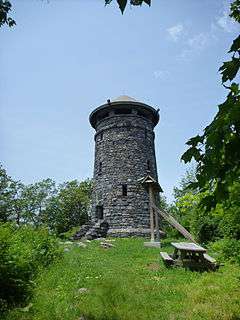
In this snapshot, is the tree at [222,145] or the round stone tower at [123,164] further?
the round stone tower at [123,164]

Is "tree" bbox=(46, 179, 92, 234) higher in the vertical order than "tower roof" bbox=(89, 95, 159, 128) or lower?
Answer: lower

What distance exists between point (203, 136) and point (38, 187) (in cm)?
3774

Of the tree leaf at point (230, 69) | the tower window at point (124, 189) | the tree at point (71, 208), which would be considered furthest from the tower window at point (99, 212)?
the tree leaf at point (230, 69)

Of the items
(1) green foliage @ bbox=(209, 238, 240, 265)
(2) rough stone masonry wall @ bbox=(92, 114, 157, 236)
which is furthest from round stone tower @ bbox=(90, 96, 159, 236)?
(1) green foliage @ bbox=(209, 238, 240, 265)

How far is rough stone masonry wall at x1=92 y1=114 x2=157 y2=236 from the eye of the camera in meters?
22.2

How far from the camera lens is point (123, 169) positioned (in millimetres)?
23172

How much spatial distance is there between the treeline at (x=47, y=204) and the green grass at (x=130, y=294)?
22707mm

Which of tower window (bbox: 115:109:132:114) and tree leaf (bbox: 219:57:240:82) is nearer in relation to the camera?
tree leaf (bbox: 219:57:240:82)

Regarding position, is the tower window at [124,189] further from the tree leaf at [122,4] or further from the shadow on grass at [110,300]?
the tree leaf at [122,4]

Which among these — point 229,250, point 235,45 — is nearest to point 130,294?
point 229,250

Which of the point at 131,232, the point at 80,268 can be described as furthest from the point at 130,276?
the point at 131,232

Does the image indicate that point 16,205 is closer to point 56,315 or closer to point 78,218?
point 78,218

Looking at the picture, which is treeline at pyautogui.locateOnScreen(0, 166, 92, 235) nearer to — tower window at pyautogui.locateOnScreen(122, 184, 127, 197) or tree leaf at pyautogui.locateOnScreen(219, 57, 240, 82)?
tower window at pyautogui.locateOnScreen(122, 184, 127, 197)

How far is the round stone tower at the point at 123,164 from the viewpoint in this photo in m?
22.2
